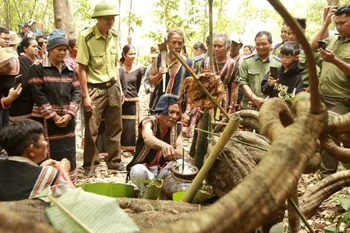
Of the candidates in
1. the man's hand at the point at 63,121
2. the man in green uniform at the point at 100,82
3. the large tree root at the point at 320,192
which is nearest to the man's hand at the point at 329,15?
the man in green uniform at the point at 100,82

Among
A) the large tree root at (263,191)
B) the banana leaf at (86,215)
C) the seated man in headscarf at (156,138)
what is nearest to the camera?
the large tree root at (263,191)

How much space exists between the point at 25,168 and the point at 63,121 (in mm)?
1990

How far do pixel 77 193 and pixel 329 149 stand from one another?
3.37 feet

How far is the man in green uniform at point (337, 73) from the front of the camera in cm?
450

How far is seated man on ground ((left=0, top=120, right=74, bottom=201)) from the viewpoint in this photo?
2.56 m

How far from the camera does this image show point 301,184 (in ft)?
16.4

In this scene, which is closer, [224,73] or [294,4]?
[224,73]

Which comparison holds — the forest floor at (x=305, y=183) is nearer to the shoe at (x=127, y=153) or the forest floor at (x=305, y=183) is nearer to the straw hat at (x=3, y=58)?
the shoe at (x=127, y=153)

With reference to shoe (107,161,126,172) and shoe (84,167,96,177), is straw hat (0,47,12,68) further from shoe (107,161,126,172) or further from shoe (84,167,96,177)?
shoe (107,161,126,172)

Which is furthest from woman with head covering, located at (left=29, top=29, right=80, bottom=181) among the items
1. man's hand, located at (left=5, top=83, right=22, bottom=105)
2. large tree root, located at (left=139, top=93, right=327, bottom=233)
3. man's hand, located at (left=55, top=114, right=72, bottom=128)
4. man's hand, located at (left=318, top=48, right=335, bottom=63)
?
large tree root, located at (left=139, top=93, right=327, bottom=233)

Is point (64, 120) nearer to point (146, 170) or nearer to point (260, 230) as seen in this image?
point (146, 170)

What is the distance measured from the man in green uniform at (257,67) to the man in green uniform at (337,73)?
2.64 feet

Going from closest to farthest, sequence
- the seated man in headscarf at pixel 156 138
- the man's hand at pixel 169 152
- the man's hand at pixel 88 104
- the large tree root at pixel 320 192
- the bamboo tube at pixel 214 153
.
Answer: the bamboo tube at pixel 214 153, the large tree root at pixel 320 192, the man's hand at pixel 169 152, the seated man in headscarf at pixel 156 138, the man's hand at pixel 88 104

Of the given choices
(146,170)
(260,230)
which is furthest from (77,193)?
(146,170)
